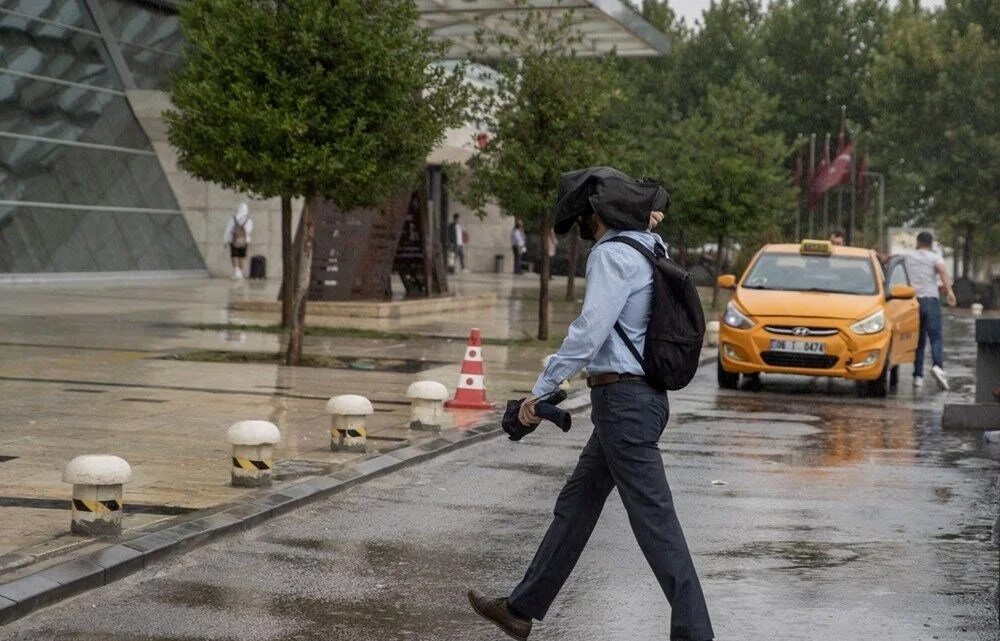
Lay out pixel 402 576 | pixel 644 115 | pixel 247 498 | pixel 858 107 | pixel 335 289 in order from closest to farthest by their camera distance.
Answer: pixel 402 576
pixel 247 498
pixel 335 289
pixel 644 115
pixel 858 107

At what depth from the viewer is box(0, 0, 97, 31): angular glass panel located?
1316 inches

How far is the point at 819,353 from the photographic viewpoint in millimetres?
17266

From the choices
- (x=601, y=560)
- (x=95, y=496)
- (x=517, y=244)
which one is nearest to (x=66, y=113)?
(x=517, y=244)

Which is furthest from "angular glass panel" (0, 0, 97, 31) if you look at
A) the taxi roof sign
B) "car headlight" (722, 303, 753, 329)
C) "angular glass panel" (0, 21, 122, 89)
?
"car headlight" (722, 303, 753, 329)

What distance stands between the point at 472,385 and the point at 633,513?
824cm

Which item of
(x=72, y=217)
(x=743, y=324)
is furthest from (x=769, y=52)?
(x=743, y=324)

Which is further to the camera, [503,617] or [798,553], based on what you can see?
[798,553]

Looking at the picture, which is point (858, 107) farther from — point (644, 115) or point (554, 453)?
point (554, 453)

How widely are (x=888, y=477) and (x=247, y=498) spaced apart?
4.37 m

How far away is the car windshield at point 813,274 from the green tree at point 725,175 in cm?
1641

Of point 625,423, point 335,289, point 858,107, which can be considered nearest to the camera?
point 625,423

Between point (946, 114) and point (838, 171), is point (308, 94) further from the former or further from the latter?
point (946, 114)

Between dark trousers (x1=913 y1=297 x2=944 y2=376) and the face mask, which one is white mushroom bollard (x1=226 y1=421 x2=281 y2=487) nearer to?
the face mask

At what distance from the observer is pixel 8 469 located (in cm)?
944
